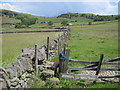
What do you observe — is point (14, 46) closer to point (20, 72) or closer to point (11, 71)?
point (20, 72)

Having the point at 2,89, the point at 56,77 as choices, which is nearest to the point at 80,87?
the point at 56,77

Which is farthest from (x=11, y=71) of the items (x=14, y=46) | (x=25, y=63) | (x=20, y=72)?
(x=14, y=46)

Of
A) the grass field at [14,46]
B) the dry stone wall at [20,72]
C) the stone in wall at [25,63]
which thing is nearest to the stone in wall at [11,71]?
the dry stone wall at [20,72]

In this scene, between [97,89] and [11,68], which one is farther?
[97,89]

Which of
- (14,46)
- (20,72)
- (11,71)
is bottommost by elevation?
(14,46)

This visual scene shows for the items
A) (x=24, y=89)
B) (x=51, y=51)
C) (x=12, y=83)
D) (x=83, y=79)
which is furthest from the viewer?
(x=51, y=51)

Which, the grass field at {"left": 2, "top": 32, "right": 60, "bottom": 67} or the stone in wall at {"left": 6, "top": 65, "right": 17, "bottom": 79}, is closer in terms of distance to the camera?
the stone in wall at {"left": 6, "top": 65, "right": 17, "bottom": 79}

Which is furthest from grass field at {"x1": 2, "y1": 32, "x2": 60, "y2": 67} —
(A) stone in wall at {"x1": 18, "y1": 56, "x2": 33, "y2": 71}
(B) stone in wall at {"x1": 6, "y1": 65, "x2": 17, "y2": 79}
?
(B) stone in wall at {"x1": 6, "y1": 65, "x2": 17, "y2": 79}

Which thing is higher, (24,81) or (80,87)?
(24,81)

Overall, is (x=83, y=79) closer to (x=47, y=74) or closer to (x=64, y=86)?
(x=64, y=86)

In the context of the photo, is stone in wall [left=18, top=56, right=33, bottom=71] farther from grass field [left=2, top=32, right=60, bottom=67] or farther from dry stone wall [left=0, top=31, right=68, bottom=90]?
grass field [left=2, top=32, right=60, bottom=67]

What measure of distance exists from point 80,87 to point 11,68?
136 inches

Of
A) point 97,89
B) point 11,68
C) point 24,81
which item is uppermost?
point 11,68

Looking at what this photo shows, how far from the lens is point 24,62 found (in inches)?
261
